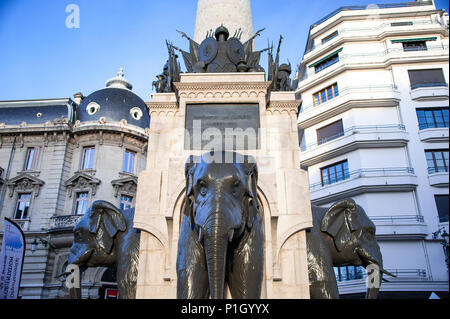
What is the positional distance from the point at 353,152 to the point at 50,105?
29.6m

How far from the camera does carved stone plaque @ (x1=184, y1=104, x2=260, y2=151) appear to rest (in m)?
5.89

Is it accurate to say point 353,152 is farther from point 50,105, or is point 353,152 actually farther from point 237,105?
point 50,105

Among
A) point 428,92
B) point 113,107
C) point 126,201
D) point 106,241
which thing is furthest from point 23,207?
point 428,92

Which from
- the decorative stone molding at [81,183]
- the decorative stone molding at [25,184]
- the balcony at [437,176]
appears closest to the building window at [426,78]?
the balcony at [437,176]

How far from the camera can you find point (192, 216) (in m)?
4.13

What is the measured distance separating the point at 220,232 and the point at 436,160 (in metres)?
28.9

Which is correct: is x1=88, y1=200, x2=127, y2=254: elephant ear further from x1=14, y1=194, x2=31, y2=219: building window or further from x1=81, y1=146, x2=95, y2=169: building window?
x1=14, y1=194, x2=31, y2=219: building window

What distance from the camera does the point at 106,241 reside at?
18.8 feet

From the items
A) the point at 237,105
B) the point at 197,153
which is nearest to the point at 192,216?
the point at 197,153

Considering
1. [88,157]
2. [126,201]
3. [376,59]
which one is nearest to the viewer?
[126,201]

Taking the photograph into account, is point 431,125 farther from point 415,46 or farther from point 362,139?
point 415,46

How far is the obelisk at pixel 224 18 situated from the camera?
29.0 ft

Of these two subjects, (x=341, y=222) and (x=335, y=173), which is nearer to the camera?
(x=341, y=222)

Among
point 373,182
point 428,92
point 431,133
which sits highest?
point 428,92
